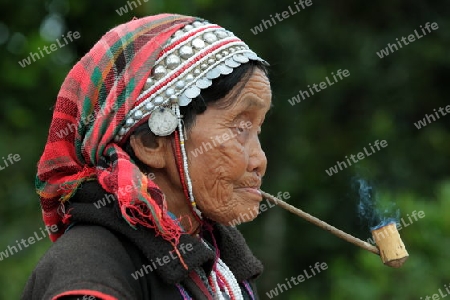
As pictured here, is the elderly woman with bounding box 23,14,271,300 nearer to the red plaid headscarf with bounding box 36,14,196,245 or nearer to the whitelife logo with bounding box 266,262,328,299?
the red plaid headscarf with bounding box 36,14,196,245

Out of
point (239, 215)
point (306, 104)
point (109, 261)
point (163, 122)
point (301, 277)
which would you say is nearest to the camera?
point (109, 261)

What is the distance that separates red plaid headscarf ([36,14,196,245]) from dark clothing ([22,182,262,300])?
0.13 ft

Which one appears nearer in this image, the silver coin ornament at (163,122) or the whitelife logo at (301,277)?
the silver coin ornament at (163,122)

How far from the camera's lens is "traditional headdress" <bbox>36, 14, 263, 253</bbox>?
2.05 m

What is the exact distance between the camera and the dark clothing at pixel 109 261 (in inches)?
70.4

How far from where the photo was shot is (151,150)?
2094mm

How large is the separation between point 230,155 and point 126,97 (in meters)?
0.31

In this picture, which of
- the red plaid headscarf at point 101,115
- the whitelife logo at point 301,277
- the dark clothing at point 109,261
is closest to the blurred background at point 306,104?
the whitelife logo at point 301,277

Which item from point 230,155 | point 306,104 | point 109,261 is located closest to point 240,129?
point 230,155

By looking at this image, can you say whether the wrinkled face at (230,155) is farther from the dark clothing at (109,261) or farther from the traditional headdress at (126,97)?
the dark clothing at (109,261)

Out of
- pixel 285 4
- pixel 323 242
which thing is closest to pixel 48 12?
pixel 285 4

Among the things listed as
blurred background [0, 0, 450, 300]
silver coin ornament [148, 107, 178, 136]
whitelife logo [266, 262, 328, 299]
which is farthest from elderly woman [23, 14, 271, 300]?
whitelife logo [266, 262, 328, 299]

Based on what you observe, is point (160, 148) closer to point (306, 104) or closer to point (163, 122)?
point (163, 122)

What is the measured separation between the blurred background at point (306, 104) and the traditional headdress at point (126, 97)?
12.3 feet
